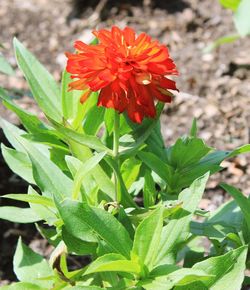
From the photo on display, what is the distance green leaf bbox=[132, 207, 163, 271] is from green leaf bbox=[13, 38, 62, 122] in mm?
446

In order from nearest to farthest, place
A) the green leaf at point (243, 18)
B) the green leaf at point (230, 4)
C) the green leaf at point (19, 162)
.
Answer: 1. the green leaf at point (19, 162)
2. the green leaf at point (243, 18)
3. the green leaf at point (230, 4)

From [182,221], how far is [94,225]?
192mm

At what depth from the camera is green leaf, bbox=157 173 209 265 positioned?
1.48 metres

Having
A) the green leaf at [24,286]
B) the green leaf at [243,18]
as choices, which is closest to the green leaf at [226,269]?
the green leaf at [24,286]

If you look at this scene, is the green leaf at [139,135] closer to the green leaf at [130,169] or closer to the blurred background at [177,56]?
the green leaf at [130,169]

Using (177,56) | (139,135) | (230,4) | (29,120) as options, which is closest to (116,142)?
(139,135)

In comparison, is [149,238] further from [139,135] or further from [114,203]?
[139,135]

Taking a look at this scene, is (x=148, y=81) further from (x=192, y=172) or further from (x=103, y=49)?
(x=192, y=172)

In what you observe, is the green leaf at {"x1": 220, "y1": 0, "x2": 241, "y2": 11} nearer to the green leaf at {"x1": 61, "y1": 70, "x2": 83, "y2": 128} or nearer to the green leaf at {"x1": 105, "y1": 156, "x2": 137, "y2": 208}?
the green leaf at {"x1": 61, "y1": 70, "x2": 83, "y2": 128}

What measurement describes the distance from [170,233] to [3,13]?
2.19 meters

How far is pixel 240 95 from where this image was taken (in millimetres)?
2896

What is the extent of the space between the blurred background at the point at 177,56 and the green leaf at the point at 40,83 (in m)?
0.59

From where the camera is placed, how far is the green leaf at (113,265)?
53.4 inches

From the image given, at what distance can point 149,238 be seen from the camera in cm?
146
